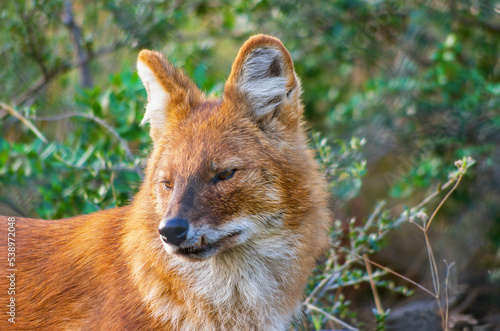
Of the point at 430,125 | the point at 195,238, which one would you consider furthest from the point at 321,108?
the point at 195,238

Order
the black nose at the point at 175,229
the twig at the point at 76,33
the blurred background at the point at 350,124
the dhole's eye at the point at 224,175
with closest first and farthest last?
1. the black nose at the point at 175,229
2. the dhole's eye at the point at 224,175
3. the blurred background at the point at 350,124
4. the twig at the point at 76,33

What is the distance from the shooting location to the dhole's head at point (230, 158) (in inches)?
142

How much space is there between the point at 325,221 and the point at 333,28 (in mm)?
4441

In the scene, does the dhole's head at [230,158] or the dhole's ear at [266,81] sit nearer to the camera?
the dhole's head at [230,158]

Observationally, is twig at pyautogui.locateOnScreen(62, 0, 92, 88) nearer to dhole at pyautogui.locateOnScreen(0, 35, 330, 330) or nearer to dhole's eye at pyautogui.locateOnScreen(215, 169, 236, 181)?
dhole at pyautogui.locateOnScreen(0, 35, 330, 330)

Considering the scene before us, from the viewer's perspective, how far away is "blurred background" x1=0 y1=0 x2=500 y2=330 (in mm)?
5742

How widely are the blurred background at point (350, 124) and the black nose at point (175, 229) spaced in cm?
178

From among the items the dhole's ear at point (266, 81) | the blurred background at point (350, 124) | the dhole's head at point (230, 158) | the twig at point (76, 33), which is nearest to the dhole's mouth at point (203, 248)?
the dhole's head at point (230, 158)

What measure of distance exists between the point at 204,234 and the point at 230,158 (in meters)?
0.59

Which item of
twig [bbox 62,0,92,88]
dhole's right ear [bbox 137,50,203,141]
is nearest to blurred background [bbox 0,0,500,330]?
twig [bbox 62,0,92,88]

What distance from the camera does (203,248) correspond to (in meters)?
3.58

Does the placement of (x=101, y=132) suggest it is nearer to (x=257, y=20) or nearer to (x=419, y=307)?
(x=257, y=20)

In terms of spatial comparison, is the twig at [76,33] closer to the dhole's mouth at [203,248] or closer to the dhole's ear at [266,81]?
the dhole's ear at [266,81]

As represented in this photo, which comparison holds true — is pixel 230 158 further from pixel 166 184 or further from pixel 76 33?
pixel 76 33
